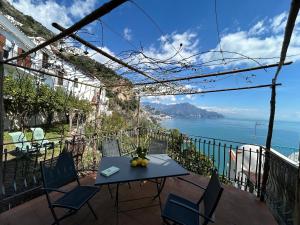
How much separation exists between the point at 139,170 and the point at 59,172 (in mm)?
1150

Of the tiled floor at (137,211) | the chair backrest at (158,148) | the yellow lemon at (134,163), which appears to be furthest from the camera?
the chair backrest at (158,148)

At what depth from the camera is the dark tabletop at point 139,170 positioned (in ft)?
8.41

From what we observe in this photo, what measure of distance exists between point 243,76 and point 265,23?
945 millimetres

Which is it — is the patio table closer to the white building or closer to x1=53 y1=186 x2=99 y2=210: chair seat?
x1=53 y1=186 x2=99 y2=210: chair seat

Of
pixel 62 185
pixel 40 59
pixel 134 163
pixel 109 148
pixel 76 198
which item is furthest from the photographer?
pixel 109 148

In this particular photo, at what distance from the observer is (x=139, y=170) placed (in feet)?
9.66

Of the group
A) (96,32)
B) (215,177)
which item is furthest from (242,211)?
(96,32)

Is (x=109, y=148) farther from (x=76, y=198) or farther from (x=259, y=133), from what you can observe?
(x=259, y=133)

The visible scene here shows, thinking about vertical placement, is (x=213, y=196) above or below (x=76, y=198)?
above

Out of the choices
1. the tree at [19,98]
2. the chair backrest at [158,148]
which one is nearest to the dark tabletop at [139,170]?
the chair backrest at [158,148]

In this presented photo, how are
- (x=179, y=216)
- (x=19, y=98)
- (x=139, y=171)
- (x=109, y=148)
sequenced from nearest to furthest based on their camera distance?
1. (x=179, y=216)
2. (x=139, y=171)
3. (x=109, y=148)
4. (x=19, y=98)

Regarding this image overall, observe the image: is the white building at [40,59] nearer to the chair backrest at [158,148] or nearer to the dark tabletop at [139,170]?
the dark tabletop at [139,170]

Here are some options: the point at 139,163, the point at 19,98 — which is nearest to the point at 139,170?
the point at 139,163

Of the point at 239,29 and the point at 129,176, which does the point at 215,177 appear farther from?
the point at 239,29
